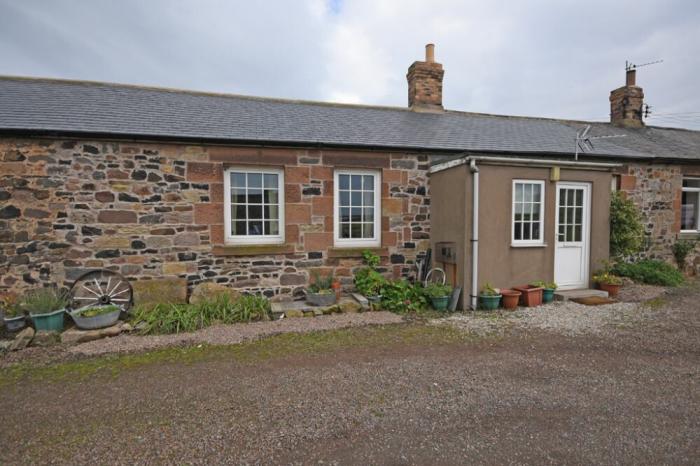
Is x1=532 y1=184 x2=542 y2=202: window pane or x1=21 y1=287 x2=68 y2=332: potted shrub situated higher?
x1=532 y1=184 x2=542 y2=202: window pane

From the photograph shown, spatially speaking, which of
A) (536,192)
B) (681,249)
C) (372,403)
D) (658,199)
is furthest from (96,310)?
(681,249)

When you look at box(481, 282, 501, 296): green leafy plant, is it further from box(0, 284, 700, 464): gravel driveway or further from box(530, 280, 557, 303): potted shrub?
box(0, 284, 700, 464): gravel driveway

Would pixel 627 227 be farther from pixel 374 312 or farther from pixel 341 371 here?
pixel 341 371

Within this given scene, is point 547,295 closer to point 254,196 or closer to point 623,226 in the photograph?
point 623,226

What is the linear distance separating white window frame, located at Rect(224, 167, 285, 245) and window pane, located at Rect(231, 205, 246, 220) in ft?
0.27

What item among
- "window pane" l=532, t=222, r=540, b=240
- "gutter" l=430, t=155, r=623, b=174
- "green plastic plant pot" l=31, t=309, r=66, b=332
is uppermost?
"gutter" l=430, t=155, r=623, b=174

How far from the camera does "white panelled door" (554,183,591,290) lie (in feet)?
26.6

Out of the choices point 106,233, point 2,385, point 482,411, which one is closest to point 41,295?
point 106,233

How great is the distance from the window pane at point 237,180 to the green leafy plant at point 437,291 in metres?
4.40

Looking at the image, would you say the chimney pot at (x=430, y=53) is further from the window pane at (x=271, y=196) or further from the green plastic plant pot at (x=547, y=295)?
the green plastic plant pot at (x=547, y=295)

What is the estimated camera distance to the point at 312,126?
8.52 meters

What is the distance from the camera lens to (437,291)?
23.4 feet

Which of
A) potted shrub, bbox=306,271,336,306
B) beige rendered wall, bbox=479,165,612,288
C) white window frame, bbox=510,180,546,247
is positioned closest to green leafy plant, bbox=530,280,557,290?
beige rendered wall, bbox=479,165,612,288

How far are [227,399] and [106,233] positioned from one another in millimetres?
4904
